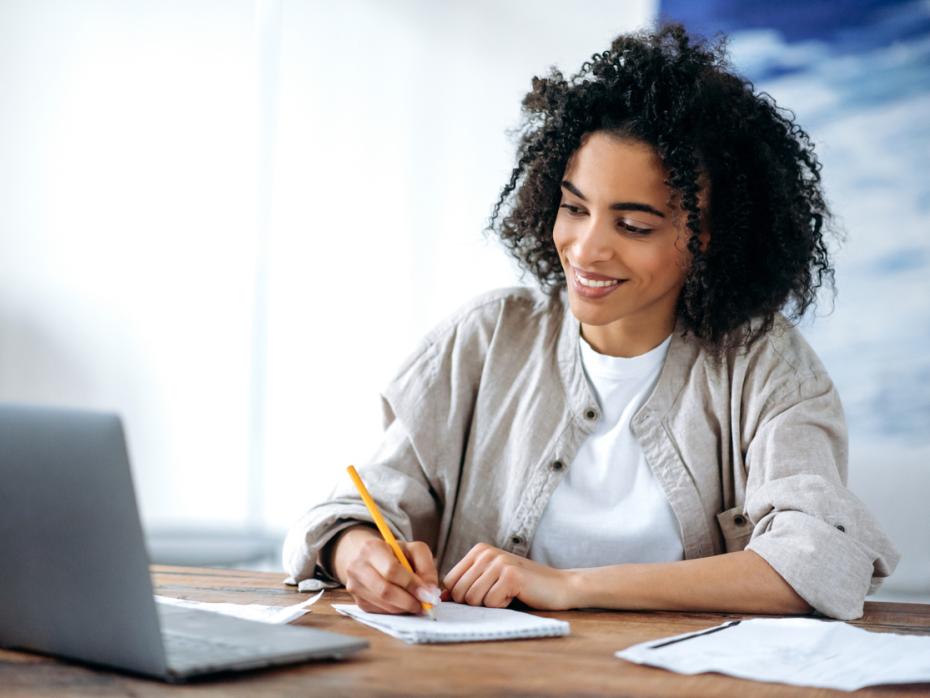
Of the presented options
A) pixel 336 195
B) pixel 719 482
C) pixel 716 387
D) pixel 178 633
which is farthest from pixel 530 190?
pixel 336 195

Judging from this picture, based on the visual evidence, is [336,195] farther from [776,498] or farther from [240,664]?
[240,664]

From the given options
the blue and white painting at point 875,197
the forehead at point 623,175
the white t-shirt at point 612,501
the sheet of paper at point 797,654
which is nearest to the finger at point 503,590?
the sheet of paper at point 797,654

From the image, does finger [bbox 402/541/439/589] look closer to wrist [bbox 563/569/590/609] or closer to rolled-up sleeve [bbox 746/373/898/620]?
wrist [bbox 563/569/590/609]

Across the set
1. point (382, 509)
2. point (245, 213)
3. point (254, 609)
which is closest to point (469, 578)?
point (254, 609)

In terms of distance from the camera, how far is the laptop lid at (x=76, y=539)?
32.0 inches

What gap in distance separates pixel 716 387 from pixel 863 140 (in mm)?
1543

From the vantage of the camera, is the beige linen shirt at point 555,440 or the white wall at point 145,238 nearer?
the beige linen shirt at point 555,440

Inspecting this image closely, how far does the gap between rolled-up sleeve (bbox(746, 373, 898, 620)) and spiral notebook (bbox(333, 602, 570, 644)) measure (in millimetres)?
356

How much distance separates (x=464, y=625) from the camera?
1.09 metres

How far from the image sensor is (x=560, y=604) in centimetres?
125

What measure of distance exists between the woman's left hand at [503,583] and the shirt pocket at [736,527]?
0.37 metres

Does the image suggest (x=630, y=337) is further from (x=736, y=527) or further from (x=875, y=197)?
(x=875, y=197)

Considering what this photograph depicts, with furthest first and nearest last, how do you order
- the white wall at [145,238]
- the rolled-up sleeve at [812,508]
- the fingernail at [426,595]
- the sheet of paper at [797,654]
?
the white wall at [145,238] → the rolled-up sleeve at [812,508] → the fingernail at [426,595] → the sheet of paper at [797,654]

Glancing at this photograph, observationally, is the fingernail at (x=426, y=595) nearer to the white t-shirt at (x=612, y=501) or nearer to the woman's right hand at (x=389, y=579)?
the woman's right hand at (x=389, y=579)
